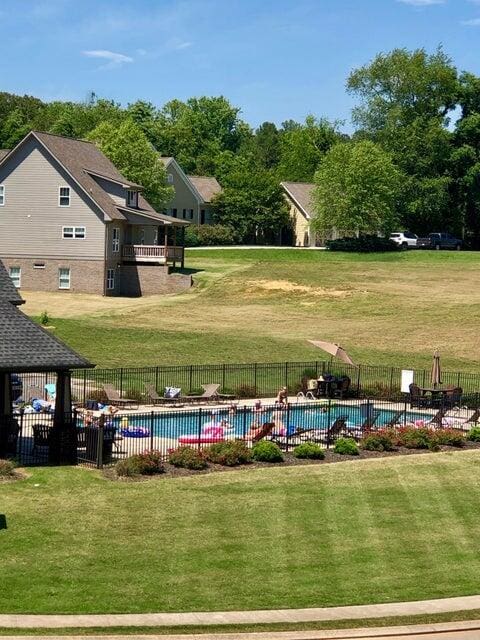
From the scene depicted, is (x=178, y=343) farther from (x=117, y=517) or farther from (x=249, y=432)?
(x=117, y=517)

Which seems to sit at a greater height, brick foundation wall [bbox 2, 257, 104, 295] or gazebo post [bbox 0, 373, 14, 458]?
brick foundation wall [bbox 2, 257, 104, 295]

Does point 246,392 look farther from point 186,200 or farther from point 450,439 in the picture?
point 186,200

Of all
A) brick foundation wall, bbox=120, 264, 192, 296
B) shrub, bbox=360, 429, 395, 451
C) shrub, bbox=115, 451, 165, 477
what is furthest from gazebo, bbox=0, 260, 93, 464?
brick foundation wall, bbox=120, 264, 192, 296

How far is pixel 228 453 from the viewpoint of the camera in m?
30.3

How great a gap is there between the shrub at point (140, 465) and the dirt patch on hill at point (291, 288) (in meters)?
43.9

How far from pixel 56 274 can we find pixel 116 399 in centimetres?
3508

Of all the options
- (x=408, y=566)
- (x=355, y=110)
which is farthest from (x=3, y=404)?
(x=355, y=110)

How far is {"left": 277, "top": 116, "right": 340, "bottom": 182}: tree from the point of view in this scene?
425 ft

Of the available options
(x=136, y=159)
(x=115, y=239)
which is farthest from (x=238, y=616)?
(x=136, y=159)

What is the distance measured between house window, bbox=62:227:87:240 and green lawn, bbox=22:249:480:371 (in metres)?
4.25

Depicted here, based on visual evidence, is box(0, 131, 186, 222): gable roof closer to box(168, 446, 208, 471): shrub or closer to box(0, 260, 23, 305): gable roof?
box(0, 260, 23, 305): gable roof

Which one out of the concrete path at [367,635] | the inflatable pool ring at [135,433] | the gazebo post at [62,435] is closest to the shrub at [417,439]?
the inflatable pool ring at [135,433]

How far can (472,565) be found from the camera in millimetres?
22016

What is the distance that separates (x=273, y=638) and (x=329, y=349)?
26.5 m
